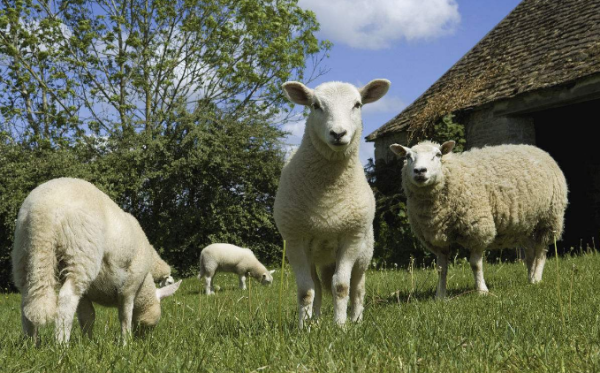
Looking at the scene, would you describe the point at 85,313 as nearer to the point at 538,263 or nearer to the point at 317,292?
the point at 317,292

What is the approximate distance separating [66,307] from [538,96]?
362 inches

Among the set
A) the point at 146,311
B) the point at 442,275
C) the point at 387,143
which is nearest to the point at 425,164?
the point at 442,275

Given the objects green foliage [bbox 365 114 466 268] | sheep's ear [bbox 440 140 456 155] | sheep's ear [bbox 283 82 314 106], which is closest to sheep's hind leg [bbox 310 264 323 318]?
sheep's ear [bbox 283 82 314 106]

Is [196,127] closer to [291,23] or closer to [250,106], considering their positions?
[250,106]

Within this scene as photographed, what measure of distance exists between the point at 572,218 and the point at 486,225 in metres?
7.69

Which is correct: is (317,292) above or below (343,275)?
below

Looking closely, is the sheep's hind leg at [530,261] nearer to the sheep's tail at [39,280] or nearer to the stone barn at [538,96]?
the stone barn at [538,96]

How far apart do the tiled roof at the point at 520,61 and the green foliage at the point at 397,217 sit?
1.56ft

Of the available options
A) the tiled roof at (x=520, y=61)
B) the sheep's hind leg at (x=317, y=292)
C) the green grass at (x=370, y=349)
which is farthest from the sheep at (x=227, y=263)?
→ the green grass at (x=370, y=349)

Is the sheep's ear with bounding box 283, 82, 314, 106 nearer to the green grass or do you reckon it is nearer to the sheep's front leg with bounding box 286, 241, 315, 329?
the sheep's front leg with bounding box 286, 241, 315, 329

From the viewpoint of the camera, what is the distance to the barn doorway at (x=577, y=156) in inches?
488

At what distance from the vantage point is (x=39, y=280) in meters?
3.47

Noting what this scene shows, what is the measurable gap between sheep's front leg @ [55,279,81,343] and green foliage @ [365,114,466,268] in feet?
26.4

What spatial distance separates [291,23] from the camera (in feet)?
68.8
